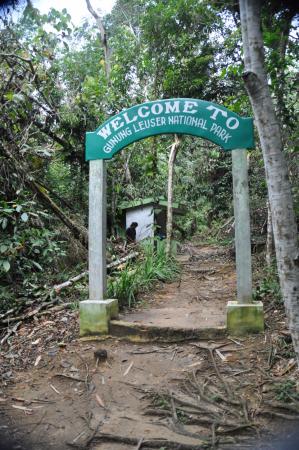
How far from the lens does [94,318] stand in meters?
4.77

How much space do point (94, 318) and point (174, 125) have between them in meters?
2.60

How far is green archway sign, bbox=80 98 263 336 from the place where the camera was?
4.57 m

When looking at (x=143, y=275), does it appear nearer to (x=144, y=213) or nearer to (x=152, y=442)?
(x=144, y=213)

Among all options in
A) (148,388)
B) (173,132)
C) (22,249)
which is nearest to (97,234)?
(22,249)

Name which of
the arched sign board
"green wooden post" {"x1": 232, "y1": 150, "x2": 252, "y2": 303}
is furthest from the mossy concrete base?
the arched sign board

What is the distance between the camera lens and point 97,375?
3887 millimetres

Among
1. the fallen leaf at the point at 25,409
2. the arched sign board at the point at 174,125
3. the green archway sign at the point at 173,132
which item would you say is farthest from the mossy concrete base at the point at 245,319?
the fallen leaf at the point at 25,409

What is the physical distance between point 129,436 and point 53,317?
9.36 ft

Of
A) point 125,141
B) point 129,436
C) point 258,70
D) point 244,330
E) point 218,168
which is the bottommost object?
point 129,436

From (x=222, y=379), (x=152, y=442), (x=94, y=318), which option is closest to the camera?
(x=152, y=442)

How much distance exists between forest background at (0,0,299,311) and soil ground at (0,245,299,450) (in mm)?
1127

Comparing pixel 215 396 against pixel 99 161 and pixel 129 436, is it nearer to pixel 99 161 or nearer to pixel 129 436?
pixel 129 436

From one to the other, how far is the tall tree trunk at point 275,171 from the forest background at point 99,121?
2.31 m

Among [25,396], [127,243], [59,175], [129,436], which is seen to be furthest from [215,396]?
[59,175]
